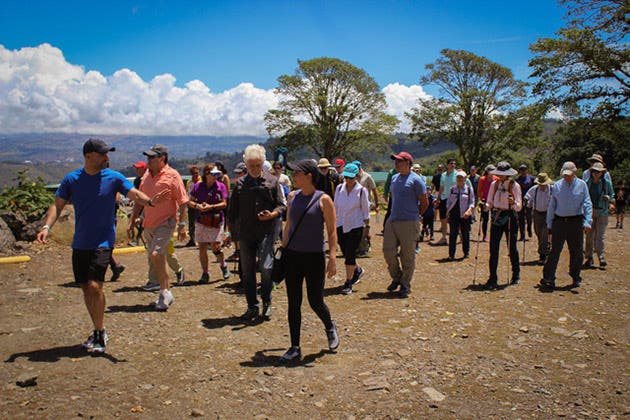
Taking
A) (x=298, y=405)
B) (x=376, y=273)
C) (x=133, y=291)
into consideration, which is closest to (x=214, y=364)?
(x=298, y=405)

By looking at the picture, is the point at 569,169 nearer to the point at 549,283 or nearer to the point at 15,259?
the point at 549,283

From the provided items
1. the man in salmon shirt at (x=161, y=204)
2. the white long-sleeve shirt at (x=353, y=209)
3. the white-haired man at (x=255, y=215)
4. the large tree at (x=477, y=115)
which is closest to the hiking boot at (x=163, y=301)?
the man in salmon shirt at (x=161, y=204)

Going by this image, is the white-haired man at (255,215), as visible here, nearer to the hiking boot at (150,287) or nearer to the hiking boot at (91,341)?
the hiking boot at (91,341)

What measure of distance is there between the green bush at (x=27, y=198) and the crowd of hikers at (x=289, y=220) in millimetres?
4067

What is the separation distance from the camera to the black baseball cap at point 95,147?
4.80m

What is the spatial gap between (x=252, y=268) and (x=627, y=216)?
21.2 meters

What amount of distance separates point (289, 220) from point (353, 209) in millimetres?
2895

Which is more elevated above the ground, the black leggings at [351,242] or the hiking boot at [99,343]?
the black leggings at [351,242]

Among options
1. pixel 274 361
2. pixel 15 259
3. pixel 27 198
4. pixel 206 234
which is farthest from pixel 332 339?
pixel 27 198

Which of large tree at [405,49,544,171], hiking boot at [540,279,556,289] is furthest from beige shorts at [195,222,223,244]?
large tree at [405,49,544,171]

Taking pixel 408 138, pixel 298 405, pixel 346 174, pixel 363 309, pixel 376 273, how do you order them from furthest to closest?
pixel 408 138 < pixel 376 273 < pixel 346 174 < pixel 363 309 < pixel 298 405

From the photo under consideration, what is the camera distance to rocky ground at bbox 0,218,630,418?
12.8ft

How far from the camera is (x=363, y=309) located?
6.76 meters

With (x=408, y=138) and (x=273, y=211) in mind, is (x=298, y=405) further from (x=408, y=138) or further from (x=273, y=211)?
(x=408, y=138)
